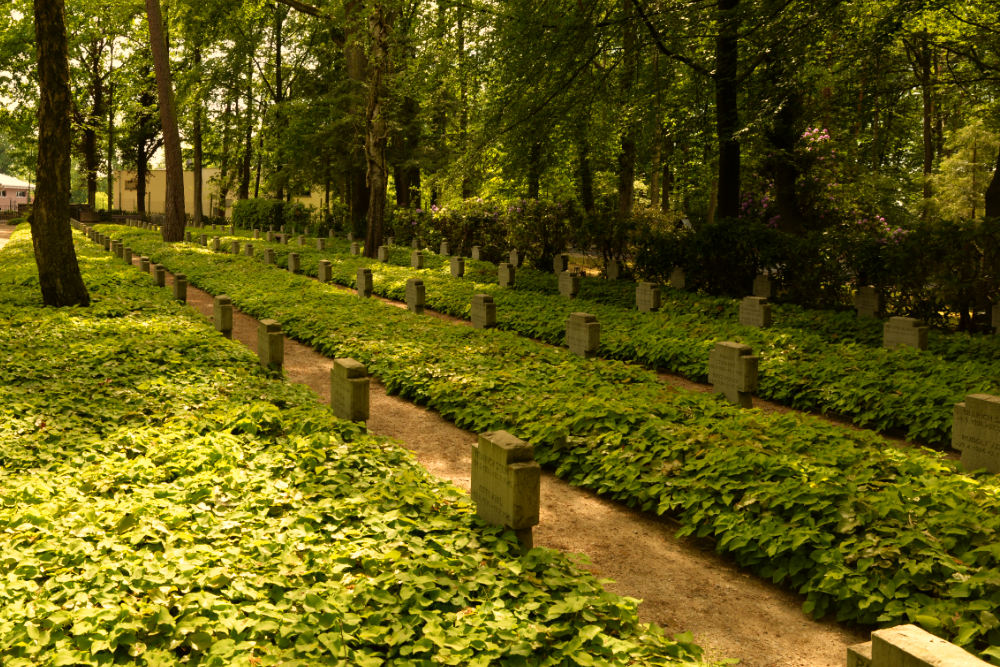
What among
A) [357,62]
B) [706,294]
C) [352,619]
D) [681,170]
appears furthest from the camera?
[681,170]

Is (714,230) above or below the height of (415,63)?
below

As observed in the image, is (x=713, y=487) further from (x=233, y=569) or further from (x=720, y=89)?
(x=720, y=89)

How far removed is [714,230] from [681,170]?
16074 millimetres

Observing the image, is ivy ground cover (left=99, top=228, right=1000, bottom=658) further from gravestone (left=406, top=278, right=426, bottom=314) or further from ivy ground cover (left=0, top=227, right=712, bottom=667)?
gravestone (left=406, top=278, right=426, bottom=314)

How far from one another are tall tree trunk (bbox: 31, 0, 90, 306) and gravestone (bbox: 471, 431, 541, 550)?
30.2ft

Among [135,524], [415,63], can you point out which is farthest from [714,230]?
[135,524]

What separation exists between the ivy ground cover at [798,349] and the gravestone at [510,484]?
4.72m

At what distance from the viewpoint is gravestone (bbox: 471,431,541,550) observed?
4484 mm

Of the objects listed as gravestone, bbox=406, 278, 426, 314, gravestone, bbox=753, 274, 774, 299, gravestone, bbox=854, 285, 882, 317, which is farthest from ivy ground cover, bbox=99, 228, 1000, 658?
gravestone, bbox=753, 274, 774, 299

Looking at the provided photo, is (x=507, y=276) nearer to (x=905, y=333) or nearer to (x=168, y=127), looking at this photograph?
(x=905, y=333)

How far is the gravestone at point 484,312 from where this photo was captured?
12359mm

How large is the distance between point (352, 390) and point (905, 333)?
780cm

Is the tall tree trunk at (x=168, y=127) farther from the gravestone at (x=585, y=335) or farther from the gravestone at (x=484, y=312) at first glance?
the gravestone at (x=585, y=335)

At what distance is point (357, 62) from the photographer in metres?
28.6
